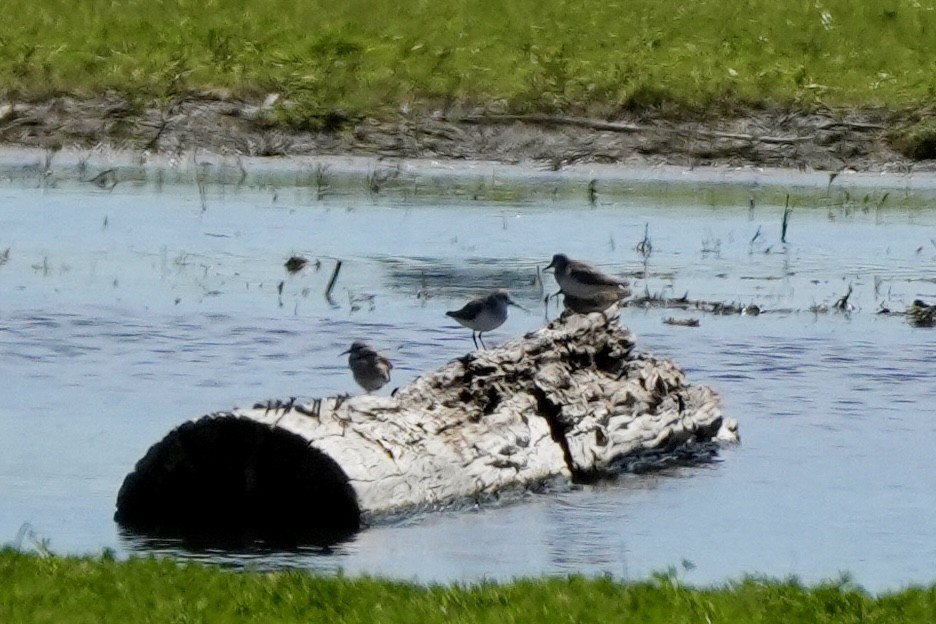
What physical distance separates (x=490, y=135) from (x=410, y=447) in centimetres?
1818

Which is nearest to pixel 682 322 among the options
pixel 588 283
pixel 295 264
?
pixel 588 283

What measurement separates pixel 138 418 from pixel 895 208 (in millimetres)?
14322

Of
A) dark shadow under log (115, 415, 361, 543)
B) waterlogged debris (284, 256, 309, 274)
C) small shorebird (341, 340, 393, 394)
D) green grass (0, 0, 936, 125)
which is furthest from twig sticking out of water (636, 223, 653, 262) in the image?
dark shadow under log (115, 415, 361, 543)

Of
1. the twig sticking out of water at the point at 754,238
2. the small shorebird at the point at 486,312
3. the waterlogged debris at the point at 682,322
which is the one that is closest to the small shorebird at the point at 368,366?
the small shorebird at the point at 486,312

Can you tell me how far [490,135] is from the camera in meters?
29.4

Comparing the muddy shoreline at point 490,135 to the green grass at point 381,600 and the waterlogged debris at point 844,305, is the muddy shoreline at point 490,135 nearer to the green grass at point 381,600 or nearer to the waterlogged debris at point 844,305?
the waterlogged debris at point 844,305

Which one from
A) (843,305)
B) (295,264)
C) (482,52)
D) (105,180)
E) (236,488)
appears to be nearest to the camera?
(236,488)

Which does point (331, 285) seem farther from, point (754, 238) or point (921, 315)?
point (754, 238)

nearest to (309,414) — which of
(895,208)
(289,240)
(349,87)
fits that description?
(289,240)

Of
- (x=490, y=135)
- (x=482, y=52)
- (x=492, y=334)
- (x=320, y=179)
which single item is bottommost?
(x=492, y=334)

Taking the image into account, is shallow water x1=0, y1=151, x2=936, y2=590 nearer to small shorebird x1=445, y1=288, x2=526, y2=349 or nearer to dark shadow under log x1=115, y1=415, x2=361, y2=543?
dark shadow under log x1=115, y1=415, x2=361, y2=543

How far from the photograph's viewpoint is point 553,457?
1258 cm

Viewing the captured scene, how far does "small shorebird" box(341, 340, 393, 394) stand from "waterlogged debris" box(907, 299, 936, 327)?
22.4 feet

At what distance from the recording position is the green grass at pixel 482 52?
30.0 metres
